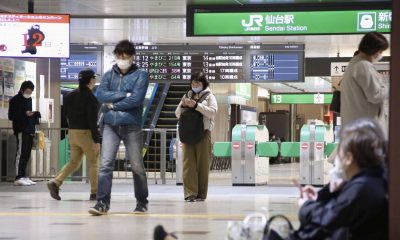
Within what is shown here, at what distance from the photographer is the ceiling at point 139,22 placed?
14031 mm

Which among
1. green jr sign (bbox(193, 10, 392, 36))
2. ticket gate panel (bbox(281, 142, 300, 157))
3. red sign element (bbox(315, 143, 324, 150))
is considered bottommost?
ticket gate panel (bbox(281, 142, 300, 157))

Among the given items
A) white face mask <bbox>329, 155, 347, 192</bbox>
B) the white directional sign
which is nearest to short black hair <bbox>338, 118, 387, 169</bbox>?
white face mask <bbox>329, 155, 347, 192</bbox>

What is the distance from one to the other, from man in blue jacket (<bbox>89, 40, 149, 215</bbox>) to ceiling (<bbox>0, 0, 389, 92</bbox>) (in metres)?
3.82

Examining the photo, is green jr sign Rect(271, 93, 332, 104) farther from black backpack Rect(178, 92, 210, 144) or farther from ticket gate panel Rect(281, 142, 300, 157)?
black backpack Rect(178, 92, 210, 144)

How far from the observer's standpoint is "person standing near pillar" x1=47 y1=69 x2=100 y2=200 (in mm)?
9625

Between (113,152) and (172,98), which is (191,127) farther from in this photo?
(172,98)

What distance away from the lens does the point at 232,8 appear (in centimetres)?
1141

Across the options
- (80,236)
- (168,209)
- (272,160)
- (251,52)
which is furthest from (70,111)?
(272,160)

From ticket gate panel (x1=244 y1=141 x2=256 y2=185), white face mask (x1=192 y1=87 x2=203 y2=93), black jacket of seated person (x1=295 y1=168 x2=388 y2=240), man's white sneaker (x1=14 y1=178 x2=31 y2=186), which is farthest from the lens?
ticket gate panel (x1=244 y1=141 x2=256 y2=185)

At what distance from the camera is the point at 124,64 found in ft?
26.2

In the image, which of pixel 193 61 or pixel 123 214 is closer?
pixel 123 214

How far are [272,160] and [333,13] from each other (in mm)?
23657

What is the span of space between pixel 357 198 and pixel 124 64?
4.88 meters

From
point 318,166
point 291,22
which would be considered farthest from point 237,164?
point 291,22
